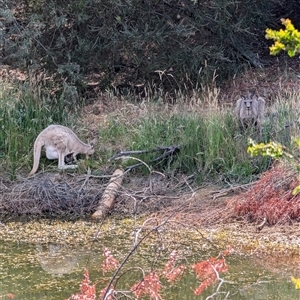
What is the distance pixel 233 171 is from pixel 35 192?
2.92 m

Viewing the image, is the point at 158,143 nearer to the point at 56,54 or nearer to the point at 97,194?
the point at 97,194

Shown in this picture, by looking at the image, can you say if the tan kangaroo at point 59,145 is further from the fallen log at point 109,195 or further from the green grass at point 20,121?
the fallen log at point 109,195

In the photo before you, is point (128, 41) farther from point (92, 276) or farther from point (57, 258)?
point (92, 276)

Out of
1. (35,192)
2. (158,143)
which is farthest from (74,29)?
(35,192)

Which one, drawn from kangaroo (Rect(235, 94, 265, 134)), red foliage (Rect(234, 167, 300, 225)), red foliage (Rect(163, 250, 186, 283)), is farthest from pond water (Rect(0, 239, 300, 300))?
kangaroo (Rect(235, 94, 265, 134))

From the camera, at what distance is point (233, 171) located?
1162 centimetres

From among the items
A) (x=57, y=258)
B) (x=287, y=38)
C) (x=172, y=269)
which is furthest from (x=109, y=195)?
(x=287, y=38)

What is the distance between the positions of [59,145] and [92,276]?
405 centimetres

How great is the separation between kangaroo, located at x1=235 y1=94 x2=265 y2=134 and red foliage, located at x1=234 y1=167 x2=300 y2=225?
1542 mm

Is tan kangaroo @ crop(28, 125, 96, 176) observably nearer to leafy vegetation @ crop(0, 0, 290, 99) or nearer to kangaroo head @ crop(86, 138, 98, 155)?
kangaroo head @ crop(86, 138, 98, 155)

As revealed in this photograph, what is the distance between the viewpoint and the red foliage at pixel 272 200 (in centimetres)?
988

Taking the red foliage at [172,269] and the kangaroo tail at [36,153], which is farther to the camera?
the kangaroo tail at [36,153]

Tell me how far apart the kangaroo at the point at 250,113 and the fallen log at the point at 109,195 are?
2.03m

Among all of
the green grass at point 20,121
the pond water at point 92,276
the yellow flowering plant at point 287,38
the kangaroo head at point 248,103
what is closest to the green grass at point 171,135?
the green grass at point 20,121
